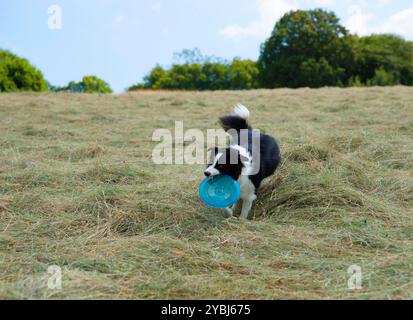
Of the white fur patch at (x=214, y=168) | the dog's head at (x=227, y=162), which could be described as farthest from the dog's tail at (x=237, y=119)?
the white fur patch at (x=214, y=168)

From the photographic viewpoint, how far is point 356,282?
3139 millimetres

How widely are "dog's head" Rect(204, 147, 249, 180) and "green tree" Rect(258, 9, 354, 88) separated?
32429 millimetres

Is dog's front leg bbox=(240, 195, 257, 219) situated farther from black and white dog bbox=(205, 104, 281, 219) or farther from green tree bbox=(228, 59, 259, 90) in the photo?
green tree bbox=(228, 59, 259, 90)

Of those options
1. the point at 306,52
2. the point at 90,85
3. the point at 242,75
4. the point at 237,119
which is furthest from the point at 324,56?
the point at 237,119

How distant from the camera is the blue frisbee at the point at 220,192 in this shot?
4457 mm

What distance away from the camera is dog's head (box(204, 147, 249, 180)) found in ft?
14.8

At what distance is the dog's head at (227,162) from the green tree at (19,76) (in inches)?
1133

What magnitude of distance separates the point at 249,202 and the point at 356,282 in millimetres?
1827

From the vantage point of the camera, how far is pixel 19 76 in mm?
31203

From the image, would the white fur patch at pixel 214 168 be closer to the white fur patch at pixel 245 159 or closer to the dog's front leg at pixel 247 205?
the white fur patch at pixel 245 159

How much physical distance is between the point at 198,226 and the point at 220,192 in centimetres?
49

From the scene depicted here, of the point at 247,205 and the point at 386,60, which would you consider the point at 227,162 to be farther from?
the point at 386,60

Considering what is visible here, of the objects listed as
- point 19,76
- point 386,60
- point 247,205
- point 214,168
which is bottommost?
point 247,205
